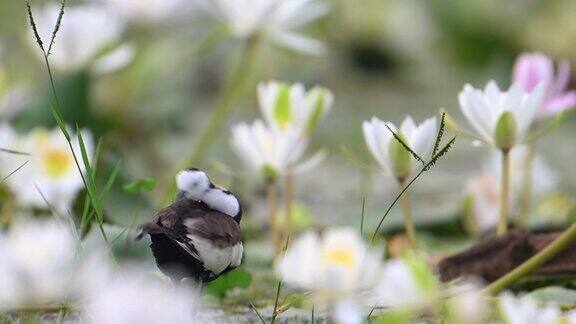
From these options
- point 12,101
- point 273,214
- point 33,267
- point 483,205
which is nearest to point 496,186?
point 483,205

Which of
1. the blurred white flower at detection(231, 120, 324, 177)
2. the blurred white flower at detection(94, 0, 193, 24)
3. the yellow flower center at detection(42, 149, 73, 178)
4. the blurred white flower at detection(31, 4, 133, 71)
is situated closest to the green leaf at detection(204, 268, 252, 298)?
the blurred white flower at detection(231, 120, 324, 177)

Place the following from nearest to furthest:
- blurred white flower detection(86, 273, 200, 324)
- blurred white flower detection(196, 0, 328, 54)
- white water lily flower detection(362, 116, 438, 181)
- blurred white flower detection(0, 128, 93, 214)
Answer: blurred white flower detection(86, 273, 200, 324)
white water lily flower detection(362, 116, 438, 181)
blurred white flower detection(0, 128, 93, 214)
blurred white flower detection(196, 0, 328, 54)

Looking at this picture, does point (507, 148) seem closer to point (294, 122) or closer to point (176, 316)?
point (294, 122)

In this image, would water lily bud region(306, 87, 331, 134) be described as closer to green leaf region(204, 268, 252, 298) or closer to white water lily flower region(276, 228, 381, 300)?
green leaf region(204, 268, 252, 298)

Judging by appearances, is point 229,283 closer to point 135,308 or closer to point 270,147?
point 270,147

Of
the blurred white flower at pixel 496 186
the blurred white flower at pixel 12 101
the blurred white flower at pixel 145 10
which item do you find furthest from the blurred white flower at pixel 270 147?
the blurred white flower at pixel 145 10

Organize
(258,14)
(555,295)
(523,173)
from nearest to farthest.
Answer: (555,295), (258,14), (523,173)

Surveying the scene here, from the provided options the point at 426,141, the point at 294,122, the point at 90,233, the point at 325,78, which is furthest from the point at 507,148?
the point at 325,78
